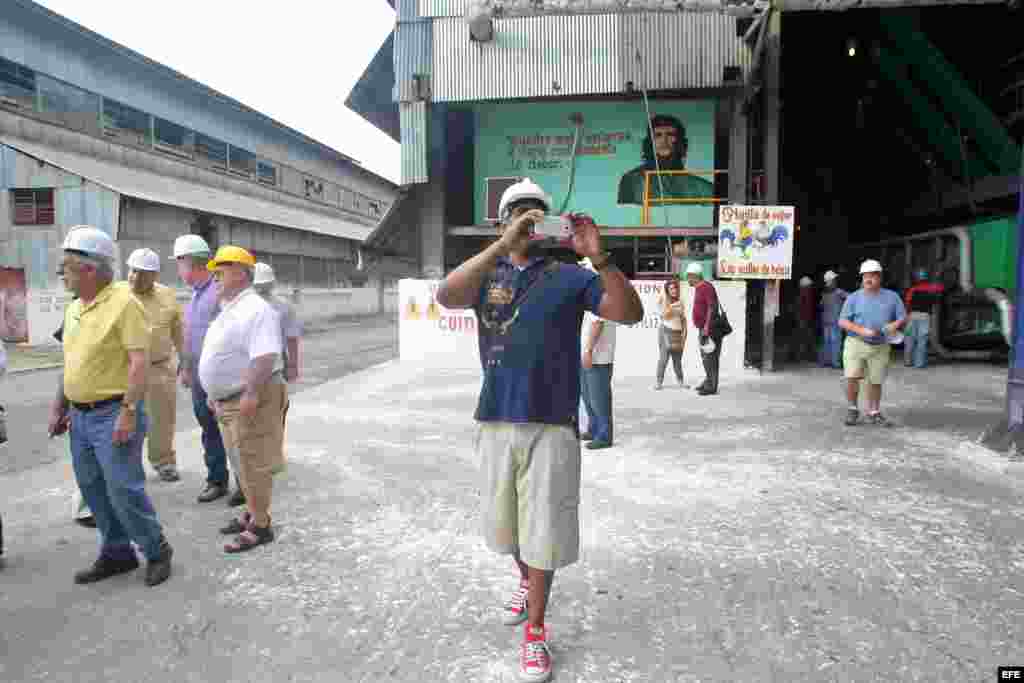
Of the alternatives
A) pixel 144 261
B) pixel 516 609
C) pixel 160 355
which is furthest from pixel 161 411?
pixel 516 609

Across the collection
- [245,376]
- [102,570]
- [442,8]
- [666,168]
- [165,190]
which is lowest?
[102,570]

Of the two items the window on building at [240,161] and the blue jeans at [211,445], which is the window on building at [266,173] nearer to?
the window on building at [240,161]

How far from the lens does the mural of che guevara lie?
48.0 feet

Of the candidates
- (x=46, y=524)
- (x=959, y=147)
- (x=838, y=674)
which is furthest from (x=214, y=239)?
(x=838, y=674)

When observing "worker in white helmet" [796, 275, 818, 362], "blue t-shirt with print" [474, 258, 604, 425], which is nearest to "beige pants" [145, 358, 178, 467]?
"blue t-shirt with print" [474, 258, 604, 425]

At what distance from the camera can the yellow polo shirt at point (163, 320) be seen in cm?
524

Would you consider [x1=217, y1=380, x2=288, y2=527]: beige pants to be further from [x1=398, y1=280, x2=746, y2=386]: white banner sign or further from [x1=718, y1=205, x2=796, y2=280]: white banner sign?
[x1=718, y1=205, x2=796, y2=280]: white banner sign

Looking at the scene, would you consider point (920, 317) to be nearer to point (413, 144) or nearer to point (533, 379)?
point (413, 144)

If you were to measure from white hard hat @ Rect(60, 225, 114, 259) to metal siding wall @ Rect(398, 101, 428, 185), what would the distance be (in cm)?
1058

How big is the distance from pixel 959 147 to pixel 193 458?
55.8 ft

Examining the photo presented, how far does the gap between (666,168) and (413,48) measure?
583 cm

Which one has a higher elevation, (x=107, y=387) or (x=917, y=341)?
(x=107, y=387)

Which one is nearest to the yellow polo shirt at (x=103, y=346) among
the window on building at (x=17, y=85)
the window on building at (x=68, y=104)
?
the window on building at (x=17, y=85)

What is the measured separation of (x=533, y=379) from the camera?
2.65 m
